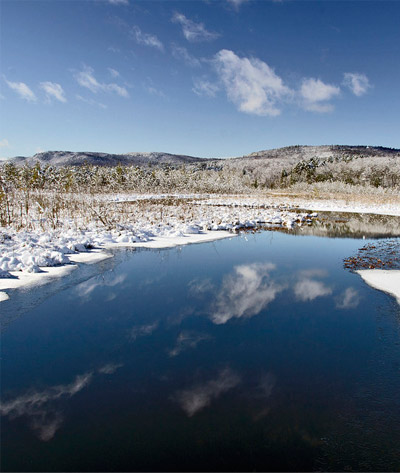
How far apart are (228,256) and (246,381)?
290 inches

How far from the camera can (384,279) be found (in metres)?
8.70

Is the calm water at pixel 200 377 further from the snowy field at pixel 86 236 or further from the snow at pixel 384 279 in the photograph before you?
the snowy field at pixel 86 236

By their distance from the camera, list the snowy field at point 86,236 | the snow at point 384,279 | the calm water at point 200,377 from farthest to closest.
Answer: the snowy field at point 86,236
the snow at point 384,279
the calm water at point 200,377

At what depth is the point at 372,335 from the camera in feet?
18.5

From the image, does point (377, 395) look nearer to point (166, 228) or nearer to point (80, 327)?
point (80, 327)

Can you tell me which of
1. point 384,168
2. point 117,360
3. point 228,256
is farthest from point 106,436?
point 384,168

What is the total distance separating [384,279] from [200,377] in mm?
6737

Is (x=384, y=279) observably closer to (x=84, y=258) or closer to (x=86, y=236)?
(x=84, y=258)


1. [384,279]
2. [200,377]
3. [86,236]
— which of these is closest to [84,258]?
[86,236]

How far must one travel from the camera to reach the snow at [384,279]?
790 centimetres

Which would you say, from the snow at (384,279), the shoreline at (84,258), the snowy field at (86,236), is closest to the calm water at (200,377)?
the snow at (384,279)

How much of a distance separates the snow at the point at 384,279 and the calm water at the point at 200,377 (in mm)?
400

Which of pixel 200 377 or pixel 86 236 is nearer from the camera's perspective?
pixel 200 377

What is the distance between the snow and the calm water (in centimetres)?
40
